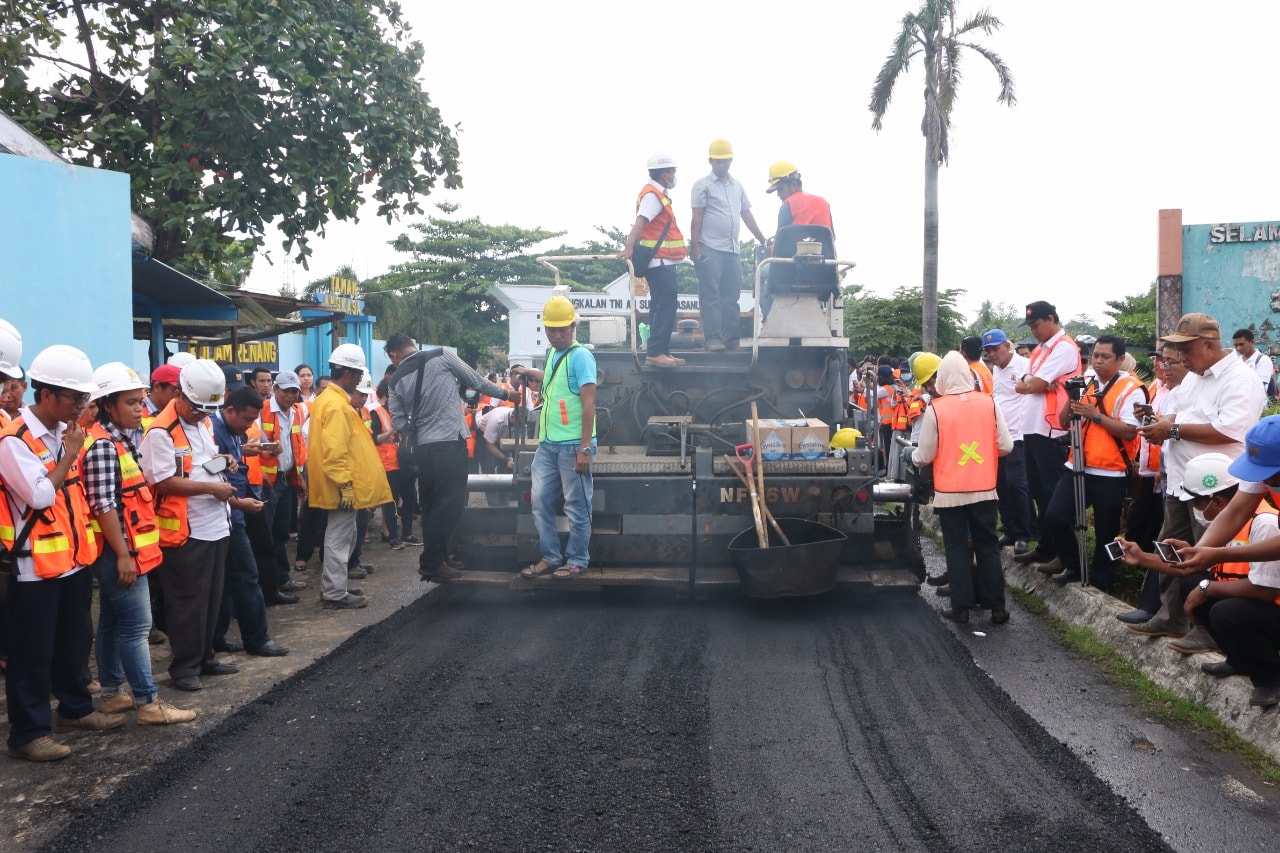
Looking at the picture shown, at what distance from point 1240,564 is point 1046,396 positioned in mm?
3340

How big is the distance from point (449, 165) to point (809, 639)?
8.71 m

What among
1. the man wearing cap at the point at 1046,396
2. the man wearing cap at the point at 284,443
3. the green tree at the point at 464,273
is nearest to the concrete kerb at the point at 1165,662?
the man wearing cap at the point at 1046,396

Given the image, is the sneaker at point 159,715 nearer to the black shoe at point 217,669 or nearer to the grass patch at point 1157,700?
the black shoe at point 217,669

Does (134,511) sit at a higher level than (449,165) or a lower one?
lower

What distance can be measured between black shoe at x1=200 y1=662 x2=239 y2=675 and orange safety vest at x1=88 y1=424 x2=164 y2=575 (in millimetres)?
966

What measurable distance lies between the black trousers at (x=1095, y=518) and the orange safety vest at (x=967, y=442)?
2.20 ft

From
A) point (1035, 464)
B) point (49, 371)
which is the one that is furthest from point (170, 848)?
point (1035, 464)

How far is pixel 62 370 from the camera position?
4457 millimetres

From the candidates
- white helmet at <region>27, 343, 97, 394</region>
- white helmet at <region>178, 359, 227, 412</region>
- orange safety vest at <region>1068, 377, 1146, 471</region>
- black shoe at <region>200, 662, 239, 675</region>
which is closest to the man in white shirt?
orange safety vest at <region>1068, 377, 1146, 471</region>

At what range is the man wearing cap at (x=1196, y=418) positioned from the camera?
18.3ft

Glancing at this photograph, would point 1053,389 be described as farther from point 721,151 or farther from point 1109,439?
point 721,151

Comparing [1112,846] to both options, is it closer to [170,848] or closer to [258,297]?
[170,848]

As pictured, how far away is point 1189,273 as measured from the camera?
15094mm

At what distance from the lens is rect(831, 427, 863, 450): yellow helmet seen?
7891mm
